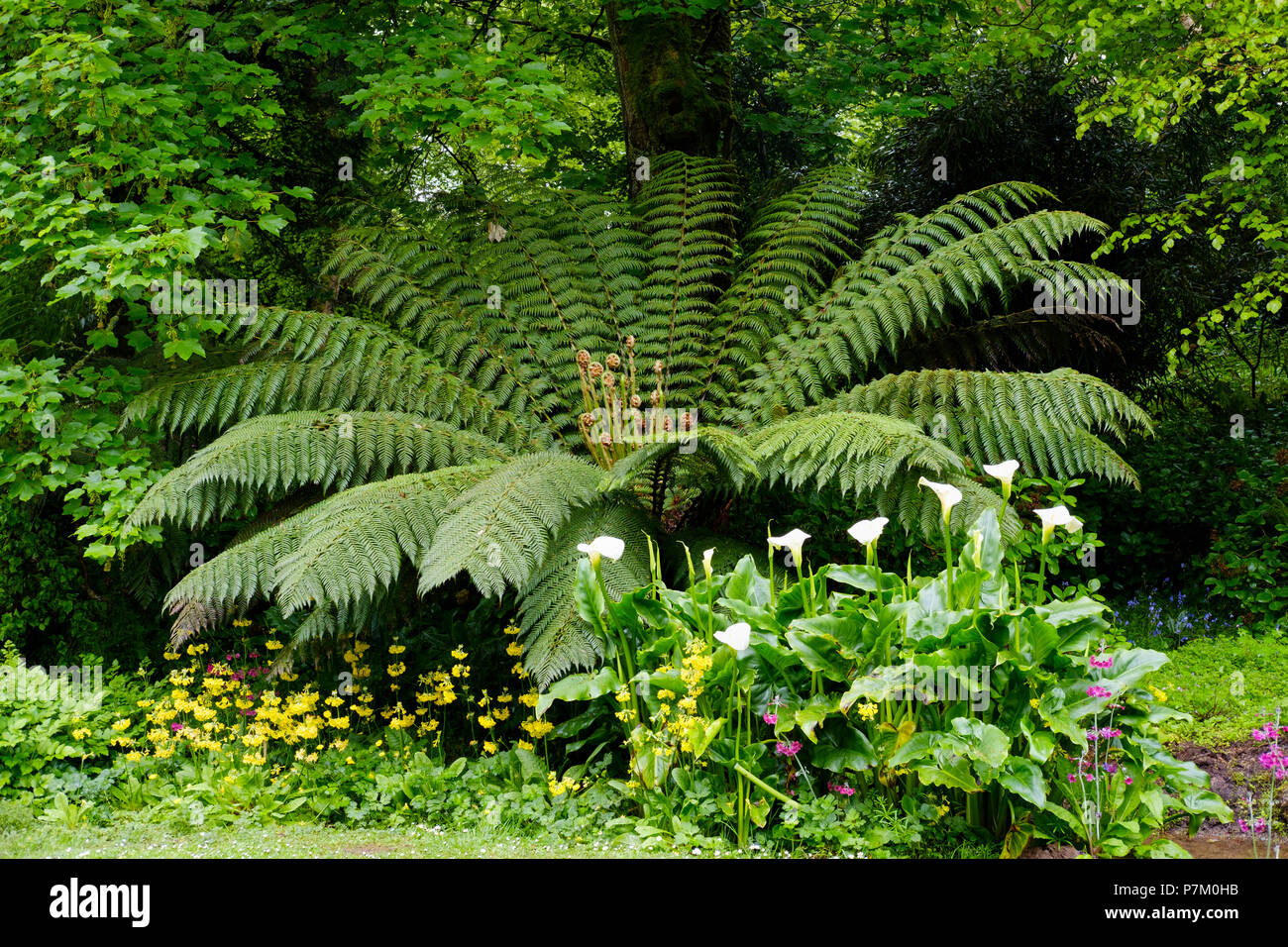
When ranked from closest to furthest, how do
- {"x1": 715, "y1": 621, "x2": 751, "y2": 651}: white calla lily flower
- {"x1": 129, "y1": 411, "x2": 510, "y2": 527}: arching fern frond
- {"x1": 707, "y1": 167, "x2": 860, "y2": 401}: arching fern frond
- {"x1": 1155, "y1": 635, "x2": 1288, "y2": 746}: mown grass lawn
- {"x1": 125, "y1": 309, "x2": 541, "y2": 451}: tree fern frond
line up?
{"x1": 715, "y1": 621, "x2": 751, "y2": 651}: white calla lily flower < {"x1": 1155, "y1": 635, "x2": 1288, "y2": 746}: mown grass lawn < {"x1": 129, "y1": 411, "x2": 510, "y2": 527}: arching fern frond < {"x1": 125, "y1": 309, "x2": 541, "y2": 451}: tree fern frond < {"x1": 707, "y1": 167, "x2": 860, "y2": 401}: arching fern frond

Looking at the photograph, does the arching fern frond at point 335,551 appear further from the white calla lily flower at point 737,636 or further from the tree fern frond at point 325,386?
the white calla lily flower at point 737,636

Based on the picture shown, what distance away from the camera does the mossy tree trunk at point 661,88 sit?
4.99m

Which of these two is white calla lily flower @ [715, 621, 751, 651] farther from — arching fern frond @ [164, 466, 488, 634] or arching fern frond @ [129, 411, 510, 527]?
arching fern frond @ [129, 411, 510, 527]

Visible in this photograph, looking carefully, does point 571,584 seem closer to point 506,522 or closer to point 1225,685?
point 506,522

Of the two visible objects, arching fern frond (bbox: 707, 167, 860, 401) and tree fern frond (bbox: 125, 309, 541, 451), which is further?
arching fern frond (bbox: 707, 167, 860, 401)

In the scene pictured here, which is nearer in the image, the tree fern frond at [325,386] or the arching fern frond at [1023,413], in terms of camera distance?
the arching fern frond at [1023,413]

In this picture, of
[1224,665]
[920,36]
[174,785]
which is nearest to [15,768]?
[174,785]

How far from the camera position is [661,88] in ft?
16.4

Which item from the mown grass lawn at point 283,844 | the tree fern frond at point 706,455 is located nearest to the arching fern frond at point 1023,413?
the tree fern frond at point 706,455

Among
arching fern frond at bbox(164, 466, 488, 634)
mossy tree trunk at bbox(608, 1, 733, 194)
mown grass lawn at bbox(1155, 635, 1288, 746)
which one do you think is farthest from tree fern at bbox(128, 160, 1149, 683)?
mown grass lawn at bbox(1155, 635, 1288, 746)

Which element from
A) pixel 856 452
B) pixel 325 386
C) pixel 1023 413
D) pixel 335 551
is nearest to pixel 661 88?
pixel 325 386

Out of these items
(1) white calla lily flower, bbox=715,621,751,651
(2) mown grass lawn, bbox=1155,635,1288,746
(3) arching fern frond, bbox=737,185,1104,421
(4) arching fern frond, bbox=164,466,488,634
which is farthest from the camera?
(3) arching fern frond, bbox=737,185,1104,421

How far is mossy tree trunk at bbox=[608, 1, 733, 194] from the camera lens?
4.99m

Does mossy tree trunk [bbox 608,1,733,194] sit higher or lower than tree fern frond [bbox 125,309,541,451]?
higher
